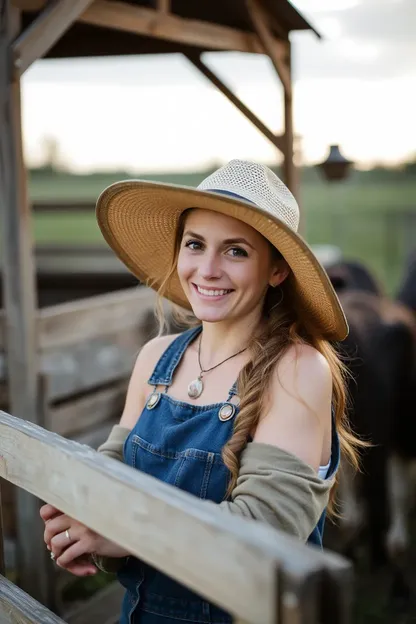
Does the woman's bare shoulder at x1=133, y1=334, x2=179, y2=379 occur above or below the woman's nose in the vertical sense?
below

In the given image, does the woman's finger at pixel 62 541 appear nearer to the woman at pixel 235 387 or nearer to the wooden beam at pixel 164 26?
the woman at pixel 235 387

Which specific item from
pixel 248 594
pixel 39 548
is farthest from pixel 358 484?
pixel 248 594

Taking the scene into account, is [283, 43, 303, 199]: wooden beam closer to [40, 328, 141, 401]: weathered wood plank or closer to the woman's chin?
[40, 328, 141, 401]: weathered wood plank

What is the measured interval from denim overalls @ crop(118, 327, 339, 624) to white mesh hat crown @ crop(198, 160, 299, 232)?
1.28 feet

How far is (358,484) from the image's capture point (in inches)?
183

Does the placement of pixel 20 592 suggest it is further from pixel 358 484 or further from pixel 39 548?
pixel 358 484

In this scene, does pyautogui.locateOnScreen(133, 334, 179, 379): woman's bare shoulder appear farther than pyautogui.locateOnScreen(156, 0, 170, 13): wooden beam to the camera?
No

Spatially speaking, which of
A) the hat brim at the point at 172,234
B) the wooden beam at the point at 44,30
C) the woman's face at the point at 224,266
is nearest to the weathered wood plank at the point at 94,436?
the wooden beam at the point at 44,30

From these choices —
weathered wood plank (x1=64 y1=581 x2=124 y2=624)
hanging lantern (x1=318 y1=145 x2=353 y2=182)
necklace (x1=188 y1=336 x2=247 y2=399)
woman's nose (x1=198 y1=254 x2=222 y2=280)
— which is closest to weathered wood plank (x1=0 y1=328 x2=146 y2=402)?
weathered wood plank (x1=64 y1=581 x2=124 y2=624)

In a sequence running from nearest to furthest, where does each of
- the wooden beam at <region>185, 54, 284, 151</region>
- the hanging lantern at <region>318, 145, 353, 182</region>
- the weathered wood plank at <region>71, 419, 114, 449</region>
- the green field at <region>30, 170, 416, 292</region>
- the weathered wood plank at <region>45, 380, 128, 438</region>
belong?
the weathered wood plank at <region>45, 380, 128, 438</region> < the weathered wood plank at <region>71, 419, 114, 449</region> < the wooden beam at <region>185, 54, 284, 151</region> < the hanging lantern at <region>318, 145, 353, 182</region> < the green field at <region>30, 170, 416, 292</region>

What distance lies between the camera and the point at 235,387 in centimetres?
147

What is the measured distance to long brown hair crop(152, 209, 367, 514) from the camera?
4.50 feet

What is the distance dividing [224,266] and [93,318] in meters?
2.40

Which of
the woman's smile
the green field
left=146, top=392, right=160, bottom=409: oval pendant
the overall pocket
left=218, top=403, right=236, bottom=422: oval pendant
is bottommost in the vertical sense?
the green field
